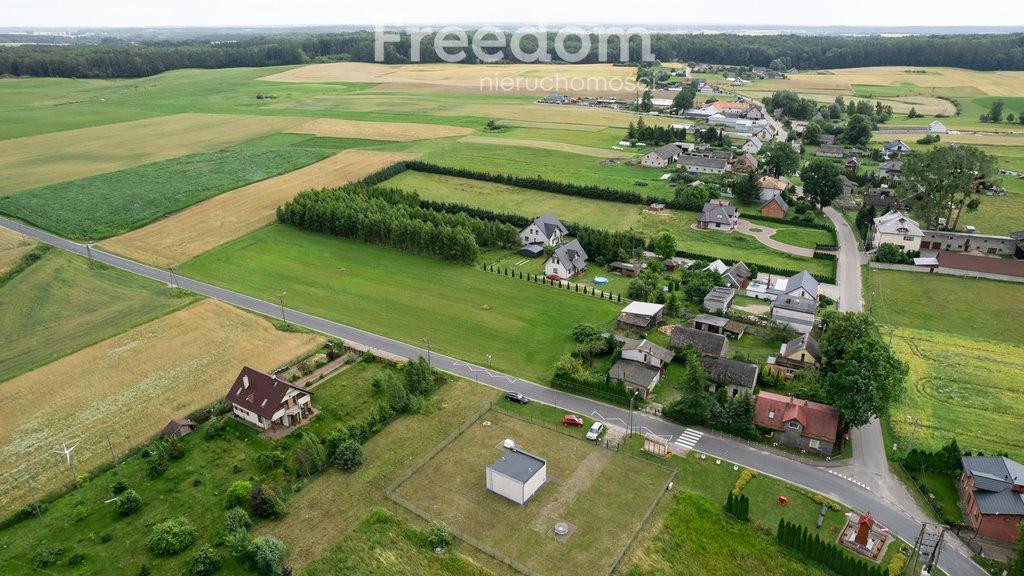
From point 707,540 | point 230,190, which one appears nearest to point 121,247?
point 230,190

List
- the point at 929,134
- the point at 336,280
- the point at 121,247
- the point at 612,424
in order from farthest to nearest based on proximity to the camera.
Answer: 1. the point at 929,134
2. the point at 121,247
3. the point at 336,280
4. the point at 612,424

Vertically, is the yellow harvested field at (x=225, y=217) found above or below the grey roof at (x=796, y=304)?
above

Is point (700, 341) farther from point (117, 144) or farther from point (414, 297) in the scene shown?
point (117, 144)

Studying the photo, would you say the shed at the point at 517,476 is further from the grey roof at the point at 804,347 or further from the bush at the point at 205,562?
the grey roof at the point at 804,347

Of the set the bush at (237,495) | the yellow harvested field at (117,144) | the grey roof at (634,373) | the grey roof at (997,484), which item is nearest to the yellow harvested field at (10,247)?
the yellow harvested field at (117,144)

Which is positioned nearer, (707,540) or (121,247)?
(707,540)

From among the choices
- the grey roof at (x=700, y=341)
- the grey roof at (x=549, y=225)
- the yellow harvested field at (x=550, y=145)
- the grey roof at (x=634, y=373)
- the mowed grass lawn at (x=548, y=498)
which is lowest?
the mowed grass lawn at (x=548, y=498)

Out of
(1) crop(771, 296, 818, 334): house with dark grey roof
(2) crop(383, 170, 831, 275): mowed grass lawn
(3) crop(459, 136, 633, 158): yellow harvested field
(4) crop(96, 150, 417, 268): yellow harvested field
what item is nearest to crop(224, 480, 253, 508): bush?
(4) crop(96, 150, 417, 268): yellow harvested field

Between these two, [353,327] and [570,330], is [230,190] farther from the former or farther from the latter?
[570,330]
